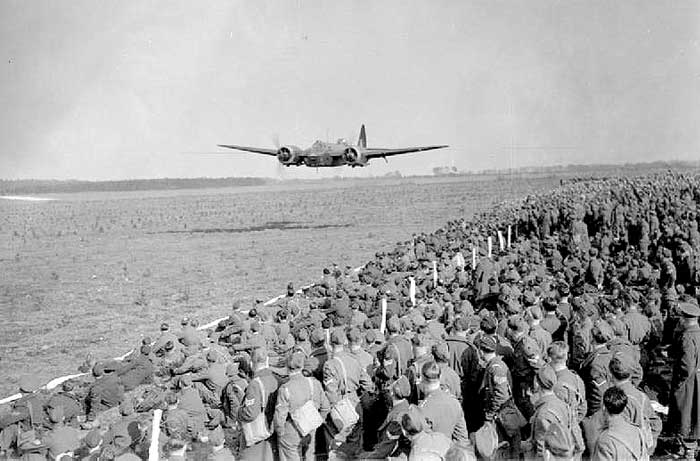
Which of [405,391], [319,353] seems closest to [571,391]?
[405,391]

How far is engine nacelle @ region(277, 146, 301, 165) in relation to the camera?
3753 cm

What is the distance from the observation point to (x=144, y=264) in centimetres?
2969

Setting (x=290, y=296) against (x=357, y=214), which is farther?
(x=357, y=214)

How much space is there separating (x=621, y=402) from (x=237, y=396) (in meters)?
4.49

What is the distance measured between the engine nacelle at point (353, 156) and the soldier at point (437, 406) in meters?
31.5

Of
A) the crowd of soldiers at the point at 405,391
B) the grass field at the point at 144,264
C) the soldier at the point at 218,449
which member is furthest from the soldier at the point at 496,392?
the grass field at the point at 144,264

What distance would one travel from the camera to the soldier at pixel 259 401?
22.7ft

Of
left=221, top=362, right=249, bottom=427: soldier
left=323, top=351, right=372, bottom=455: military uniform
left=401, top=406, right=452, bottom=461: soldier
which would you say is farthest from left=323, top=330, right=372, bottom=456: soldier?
left=401, top=406, right=452, bottom=461: soldier

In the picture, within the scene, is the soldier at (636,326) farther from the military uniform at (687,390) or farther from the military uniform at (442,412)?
the military uniform at (442,412)

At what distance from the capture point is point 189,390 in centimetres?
822

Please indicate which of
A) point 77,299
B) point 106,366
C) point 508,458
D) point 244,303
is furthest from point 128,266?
point 508,458

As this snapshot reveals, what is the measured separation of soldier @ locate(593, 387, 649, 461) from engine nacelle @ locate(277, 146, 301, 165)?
1311 inches

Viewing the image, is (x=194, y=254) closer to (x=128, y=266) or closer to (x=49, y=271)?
(x=128, y=266)

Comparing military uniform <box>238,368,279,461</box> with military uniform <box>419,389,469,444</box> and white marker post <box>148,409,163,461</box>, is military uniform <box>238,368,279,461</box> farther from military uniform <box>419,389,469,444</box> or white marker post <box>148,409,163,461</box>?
military uniform <box>419,389,469,444</box>
